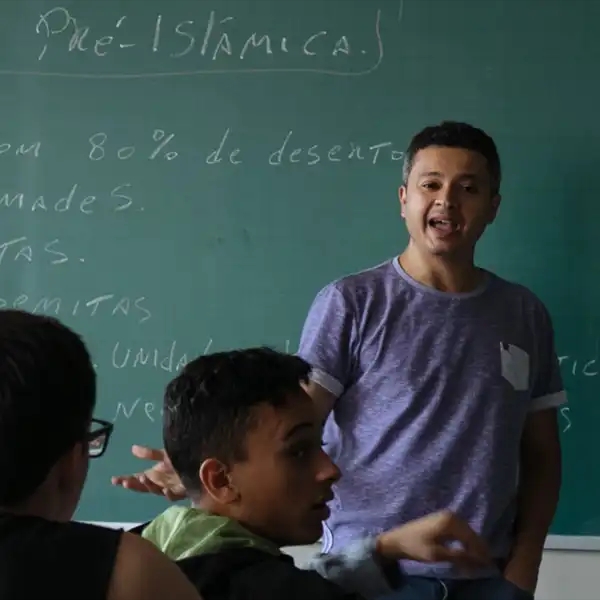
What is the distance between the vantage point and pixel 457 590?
1570mm

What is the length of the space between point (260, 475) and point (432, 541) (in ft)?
0.81

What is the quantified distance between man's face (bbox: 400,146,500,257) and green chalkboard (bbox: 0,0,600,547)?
237 mm

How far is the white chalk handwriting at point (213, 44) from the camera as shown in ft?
6.48

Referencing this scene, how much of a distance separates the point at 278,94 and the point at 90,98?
45cm

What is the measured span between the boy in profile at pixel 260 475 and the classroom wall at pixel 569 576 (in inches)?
29.1

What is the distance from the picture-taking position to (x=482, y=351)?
5.38 ft

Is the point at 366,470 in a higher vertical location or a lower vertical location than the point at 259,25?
lower

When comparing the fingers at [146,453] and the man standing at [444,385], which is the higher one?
the man standing at [444,385]

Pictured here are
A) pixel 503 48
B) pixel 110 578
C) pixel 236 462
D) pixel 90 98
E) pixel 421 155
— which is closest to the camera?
pixel 110 578

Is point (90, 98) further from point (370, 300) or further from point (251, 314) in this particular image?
point (370, 300)

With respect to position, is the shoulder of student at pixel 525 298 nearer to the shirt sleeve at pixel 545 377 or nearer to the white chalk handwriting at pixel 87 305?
the shirt sleeve at pixel 545 377

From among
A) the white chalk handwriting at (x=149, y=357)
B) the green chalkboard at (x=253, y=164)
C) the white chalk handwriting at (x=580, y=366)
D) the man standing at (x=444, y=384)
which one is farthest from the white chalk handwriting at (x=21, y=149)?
the white chalk handwriting at (x=580, y=366)

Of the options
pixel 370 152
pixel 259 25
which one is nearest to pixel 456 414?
pixel 370 152

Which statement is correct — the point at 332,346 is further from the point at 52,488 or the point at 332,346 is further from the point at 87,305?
the point at 52,488
